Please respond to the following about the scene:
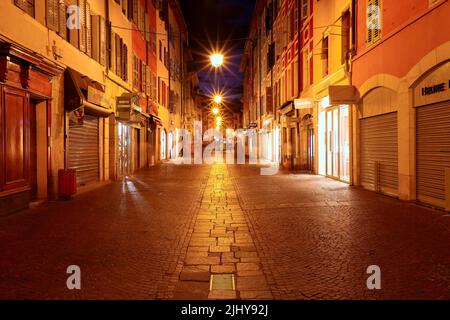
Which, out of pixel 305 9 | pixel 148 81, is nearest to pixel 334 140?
pixel 305 9

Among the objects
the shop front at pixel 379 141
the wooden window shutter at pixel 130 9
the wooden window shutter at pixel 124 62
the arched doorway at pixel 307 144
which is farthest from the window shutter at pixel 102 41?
the arched doorway at pixel 307 144

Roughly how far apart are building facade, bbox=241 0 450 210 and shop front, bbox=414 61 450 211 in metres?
0.02

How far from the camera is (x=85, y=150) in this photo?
14344mm

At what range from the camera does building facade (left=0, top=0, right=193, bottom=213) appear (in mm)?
8977

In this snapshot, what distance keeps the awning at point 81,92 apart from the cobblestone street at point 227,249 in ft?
9.41

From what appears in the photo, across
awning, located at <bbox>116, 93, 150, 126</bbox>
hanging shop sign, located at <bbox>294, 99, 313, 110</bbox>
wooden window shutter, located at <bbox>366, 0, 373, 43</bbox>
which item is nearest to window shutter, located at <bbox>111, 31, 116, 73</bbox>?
awning, located at <bbox>116, 93, 150, 126</bbox>

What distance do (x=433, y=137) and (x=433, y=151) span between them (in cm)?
32

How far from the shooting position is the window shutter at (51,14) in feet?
35.4

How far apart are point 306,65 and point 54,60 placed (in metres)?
14.3

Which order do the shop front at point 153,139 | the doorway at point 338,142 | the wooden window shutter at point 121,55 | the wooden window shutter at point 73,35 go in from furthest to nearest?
the shop front at point 153,139 < the wooden window shutter at point 121,55 < the doorway at point 338,142 < the wooden window shutter at point 73,35

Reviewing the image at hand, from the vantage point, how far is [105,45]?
15961mm

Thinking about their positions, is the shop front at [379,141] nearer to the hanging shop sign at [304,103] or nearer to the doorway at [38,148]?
the hanging shop sign at [304,103]

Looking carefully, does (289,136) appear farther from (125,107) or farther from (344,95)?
(344,95)
